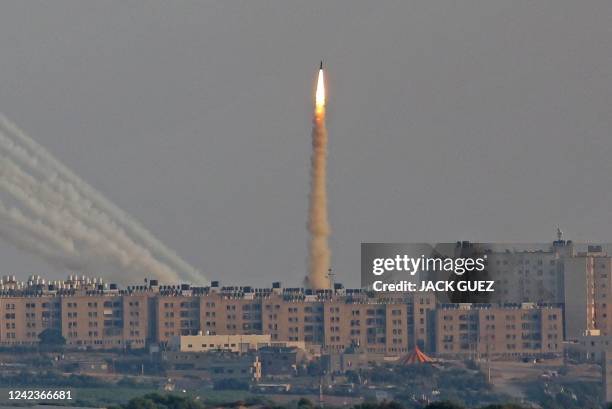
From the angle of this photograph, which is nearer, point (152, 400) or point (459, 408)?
point (459, 408)

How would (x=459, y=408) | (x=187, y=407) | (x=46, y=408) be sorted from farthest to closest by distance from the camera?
(x=46, y=408), (x=187, y=407), (x=459, y=408)

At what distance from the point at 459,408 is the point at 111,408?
1938cm

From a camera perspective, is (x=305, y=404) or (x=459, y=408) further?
(x=305, y=404)

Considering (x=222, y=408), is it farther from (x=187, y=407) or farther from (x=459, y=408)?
(x=459, y=408)

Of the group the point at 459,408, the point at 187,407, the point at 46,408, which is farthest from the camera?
the point at 46,408

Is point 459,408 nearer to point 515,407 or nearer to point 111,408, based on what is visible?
point 515,407

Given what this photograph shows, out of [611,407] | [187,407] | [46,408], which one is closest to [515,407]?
[611,407]

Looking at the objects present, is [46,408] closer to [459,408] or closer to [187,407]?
[187,407]

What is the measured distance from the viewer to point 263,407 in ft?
608

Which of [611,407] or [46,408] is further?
[46,408]

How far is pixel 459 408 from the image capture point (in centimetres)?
17525


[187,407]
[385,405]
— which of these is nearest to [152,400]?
[187,407]

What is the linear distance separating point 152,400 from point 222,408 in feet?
18.6

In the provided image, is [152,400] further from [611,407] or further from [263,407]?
[611,407]
